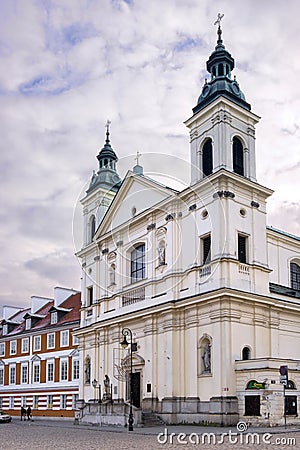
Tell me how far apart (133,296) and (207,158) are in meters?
10.6

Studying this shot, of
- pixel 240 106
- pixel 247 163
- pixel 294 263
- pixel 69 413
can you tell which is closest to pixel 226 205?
pixel 247 163

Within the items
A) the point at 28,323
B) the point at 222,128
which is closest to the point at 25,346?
the point at 28,323

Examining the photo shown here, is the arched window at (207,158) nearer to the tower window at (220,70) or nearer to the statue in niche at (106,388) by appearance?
the tower window at (220,70)

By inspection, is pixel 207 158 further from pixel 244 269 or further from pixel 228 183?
pixel 244 269

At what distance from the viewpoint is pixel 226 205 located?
114 ft

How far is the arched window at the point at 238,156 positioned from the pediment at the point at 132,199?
4.42 meters

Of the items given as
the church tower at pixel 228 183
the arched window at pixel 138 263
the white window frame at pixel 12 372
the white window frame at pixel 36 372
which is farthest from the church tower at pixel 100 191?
the white window frame at pixel 12 372

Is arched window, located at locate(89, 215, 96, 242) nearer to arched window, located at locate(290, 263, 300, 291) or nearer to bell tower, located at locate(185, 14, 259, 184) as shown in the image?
bell tower, located at locate(185, 14, 259, 184)

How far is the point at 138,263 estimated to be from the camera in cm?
4181

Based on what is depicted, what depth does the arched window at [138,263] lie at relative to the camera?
4112 cm

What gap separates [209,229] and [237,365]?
7981 mm

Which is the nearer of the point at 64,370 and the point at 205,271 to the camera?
the point at 205,271

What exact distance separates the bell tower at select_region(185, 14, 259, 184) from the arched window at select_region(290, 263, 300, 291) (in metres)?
9.22

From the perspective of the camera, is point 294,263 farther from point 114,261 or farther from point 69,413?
point 69,413
